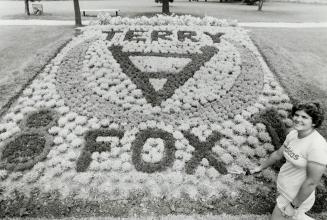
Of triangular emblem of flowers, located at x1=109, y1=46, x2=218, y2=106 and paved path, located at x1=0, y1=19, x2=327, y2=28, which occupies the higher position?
paved path, located at x1=0, y1=19, x2=327, y2=28

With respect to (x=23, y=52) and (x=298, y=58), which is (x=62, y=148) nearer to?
(x=23, y=52)

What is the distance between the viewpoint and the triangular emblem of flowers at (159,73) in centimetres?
780

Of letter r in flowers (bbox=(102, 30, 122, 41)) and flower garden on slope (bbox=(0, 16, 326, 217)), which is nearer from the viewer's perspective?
flower garden on slope (bbox=(0, 16, 326, 217))

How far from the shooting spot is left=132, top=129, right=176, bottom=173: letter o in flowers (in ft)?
18.3

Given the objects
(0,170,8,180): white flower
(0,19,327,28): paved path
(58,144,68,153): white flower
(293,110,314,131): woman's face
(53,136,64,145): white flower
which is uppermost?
(293,110,314,131): woman's face

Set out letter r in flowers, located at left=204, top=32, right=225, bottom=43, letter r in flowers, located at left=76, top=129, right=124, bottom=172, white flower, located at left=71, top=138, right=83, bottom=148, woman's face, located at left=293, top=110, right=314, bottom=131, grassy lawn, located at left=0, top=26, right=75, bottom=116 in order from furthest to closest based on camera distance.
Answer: letter r in flowers, located at left=204, top=32, right=225, bottom=43 → grassy lawn, located at left=0, top=26, right=75, bottom=116 → white flower, located at left=71, top=138, right=83, bottom=148 → letter r in flowers, located at left=76, top=129, right=124, bottom=172 → woman's face, located at left=293, top=110, right=314, bottom=131

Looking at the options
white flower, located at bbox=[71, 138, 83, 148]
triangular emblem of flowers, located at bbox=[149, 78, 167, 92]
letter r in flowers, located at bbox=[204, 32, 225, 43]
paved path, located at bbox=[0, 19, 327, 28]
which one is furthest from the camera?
paved path, located at bbox=[0, 19, 327, 28]

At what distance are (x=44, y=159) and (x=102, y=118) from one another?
167 centimetres

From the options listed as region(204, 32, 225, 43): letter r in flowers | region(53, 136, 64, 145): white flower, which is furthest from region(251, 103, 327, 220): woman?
region(204, 32, 225, 43): letter r in flowers

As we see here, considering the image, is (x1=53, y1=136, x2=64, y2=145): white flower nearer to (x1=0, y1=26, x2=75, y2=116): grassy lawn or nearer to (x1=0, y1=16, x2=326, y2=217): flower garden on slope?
(x1=0, y1=16, x2=326, y2=217): flower garden on slope

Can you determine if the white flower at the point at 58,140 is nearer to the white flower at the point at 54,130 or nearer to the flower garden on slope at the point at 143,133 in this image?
the flower garden on slope at the point at 143,133

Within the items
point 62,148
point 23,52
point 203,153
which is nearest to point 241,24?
point 23,52

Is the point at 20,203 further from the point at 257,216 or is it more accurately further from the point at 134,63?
the point at 134,63

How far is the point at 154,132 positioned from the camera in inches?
255
